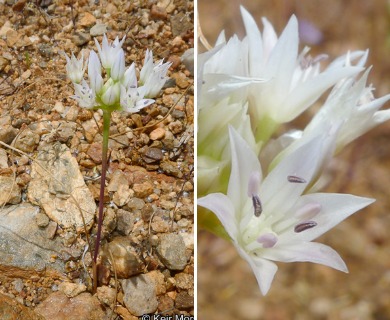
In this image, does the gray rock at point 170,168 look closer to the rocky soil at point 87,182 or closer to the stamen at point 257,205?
the rocky soil at point 87,182

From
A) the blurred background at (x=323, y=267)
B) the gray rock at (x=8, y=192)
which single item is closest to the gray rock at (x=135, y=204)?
the gray rock at (x=8, y=192)

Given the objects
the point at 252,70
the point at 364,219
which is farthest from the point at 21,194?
the point at 364,219

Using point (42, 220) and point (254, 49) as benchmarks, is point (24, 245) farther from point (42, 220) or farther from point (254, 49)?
point (254, 49)

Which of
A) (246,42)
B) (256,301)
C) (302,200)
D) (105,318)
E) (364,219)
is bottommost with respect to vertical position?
(256,301)

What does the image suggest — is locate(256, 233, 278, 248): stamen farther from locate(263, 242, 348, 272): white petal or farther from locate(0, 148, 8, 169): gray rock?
locate(0, 148, 8, 169): gray rock

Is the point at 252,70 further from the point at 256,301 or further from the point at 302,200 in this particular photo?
the point at 256,301

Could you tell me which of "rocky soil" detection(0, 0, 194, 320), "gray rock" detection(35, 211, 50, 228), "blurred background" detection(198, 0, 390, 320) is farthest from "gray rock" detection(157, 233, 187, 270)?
"blurred background" detection(198, 0, 390, 320)
